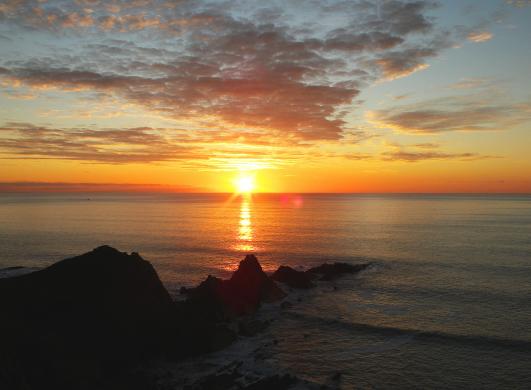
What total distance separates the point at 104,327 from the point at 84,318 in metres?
1.61

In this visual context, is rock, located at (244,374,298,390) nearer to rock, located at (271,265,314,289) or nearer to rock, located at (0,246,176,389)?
rock, located at (0,246,176,389)

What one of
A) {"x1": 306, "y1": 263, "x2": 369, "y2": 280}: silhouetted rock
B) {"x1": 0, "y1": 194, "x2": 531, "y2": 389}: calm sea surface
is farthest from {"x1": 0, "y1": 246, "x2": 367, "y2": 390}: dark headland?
{"x1": 306, "y1": 263, "x2": 369, "y2": 280}: silhouetted rock

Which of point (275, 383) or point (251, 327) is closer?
point (275, 383)

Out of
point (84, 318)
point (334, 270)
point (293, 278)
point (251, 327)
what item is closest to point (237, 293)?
point (251, 327)

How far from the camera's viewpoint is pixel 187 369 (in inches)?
1123

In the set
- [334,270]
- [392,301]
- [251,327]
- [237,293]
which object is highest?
[237,293]

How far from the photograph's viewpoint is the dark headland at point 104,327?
22594 millimetres

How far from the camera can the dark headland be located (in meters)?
22.6

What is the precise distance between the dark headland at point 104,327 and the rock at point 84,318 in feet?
0.21

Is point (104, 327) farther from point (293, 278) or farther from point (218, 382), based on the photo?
point (293, 278)

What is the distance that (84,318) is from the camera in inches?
1135

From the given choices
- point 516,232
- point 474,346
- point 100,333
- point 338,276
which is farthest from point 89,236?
point 516,232

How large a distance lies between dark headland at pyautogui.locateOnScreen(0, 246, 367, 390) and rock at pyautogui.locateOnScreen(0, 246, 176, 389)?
0.21 feet

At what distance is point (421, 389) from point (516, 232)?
107m
